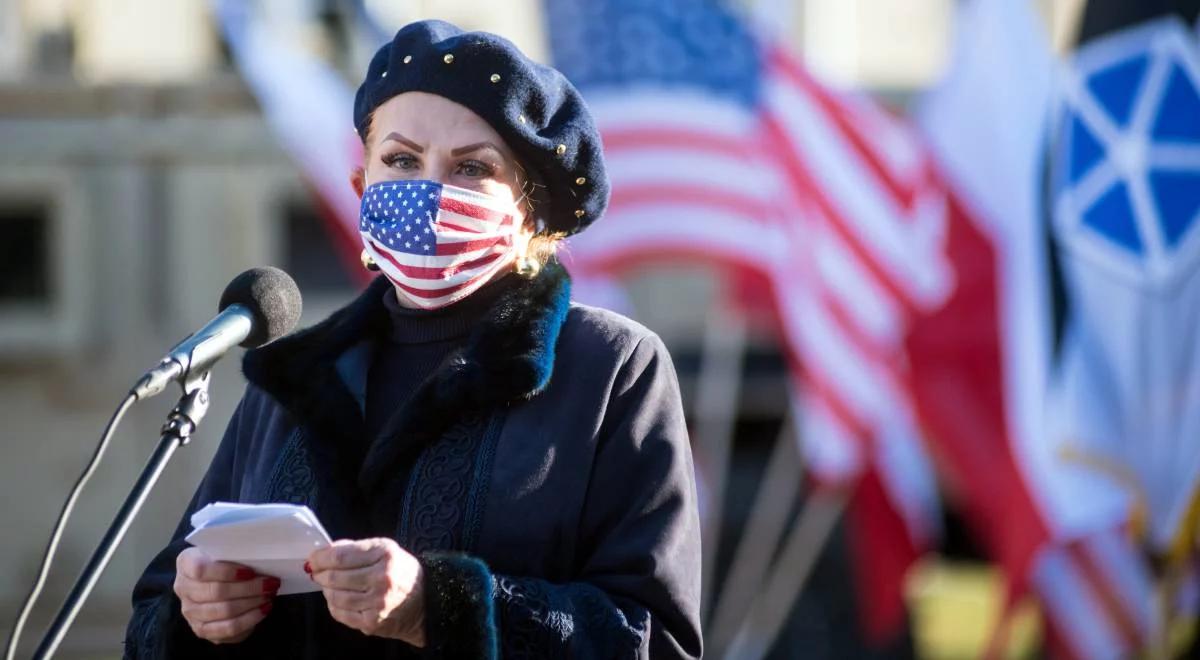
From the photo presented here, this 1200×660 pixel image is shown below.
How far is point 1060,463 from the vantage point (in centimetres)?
703

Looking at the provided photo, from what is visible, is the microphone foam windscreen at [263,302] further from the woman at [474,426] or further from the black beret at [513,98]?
the black beret at [513,98]

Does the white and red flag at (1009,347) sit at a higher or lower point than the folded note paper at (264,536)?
lower

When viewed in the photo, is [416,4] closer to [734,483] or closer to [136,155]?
[136,155]

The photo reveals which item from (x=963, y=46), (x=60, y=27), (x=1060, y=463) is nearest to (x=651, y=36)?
(x=963, y=46)

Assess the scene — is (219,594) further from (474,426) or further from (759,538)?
(759,538)

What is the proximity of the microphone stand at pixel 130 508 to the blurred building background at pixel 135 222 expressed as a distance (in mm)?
12476

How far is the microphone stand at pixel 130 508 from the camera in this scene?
85.1 inches

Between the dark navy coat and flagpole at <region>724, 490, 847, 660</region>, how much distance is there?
737cm

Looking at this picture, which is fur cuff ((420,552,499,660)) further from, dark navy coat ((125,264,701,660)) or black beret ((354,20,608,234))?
black beret ((354,20,608,234))

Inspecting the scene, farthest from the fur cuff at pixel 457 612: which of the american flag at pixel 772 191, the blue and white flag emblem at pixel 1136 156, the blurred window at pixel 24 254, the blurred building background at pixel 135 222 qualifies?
the blurred window at pixel 24 254

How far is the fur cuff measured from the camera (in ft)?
7.29

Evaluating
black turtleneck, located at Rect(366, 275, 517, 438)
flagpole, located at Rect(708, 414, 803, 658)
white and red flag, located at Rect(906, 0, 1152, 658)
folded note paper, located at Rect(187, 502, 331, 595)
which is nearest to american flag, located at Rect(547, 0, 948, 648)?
white and red flag, located at Rect(906, 0, 1152, 658)

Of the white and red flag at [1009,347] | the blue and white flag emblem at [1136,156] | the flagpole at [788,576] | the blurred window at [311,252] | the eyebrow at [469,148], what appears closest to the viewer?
the eyebrow at [469,148]

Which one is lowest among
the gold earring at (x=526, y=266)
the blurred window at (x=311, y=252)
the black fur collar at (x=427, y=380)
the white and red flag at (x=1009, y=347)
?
the blurred window at (x=311, y=252)
